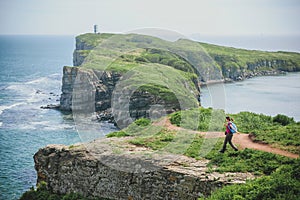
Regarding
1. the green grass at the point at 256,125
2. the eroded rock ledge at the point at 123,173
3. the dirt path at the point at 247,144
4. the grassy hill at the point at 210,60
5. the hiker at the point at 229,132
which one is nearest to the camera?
the eroded rock ledge at the point at 123,173

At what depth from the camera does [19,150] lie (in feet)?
135

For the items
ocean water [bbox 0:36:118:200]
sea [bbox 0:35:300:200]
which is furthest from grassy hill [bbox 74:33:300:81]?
ocean water [bbox 0:36:118:200]

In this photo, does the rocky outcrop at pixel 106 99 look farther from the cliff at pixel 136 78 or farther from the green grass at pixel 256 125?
the green grass at pixel 256 125

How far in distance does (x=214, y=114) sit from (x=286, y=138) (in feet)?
20.1

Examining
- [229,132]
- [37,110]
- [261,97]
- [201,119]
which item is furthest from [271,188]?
[261,97]

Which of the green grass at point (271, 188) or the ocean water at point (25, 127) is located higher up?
the green grass at point (271, 188)

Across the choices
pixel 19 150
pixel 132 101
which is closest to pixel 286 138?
pixel 19 150

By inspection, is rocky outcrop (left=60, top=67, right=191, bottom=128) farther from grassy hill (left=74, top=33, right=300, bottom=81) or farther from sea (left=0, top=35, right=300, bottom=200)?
grassy hill (left=74, top=33, right=300, bottom=81)

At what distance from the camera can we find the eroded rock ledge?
1472cm

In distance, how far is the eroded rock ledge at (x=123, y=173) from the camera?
1472 centimetres

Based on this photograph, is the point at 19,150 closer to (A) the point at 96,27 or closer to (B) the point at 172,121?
(B) the point at 172,121

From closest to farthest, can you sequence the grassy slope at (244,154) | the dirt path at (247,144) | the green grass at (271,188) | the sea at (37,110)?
the green grass at (271,188), the grassy slope at (244,154), the dirt path at (247,144), the sea at (37,110)

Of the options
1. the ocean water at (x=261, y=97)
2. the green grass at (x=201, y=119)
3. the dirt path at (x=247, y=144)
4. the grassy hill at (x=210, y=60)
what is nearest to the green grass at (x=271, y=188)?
the dirt path at (x=247, y=144)

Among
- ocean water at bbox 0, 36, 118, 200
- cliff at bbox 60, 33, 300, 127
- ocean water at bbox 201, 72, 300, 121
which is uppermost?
cliff at bbox 60, 33, 300, 127
